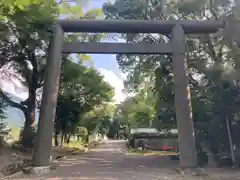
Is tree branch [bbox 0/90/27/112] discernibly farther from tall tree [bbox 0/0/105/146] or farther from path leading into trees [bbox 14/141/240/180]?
path leading into trees [bbox 14/141/240/180]

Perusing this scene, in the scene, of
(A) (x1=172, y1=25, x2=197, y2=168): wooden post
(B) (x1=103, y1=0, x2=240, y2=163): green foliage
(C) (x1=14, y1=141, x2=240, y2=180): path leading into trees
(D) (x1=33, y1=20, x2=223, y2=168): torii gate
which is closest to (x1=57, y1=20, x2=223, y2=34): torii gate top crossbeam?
(D) (x1=33, y1=20, x2=223, y2=168): torii gate

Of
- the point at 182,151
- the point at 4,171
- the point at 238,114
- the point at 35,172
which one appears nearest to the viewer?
the point at 35,172

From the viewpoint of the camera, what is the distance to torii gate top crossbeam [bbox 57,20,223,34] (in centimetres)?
979

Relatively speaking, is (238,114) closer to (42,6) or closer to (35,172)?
(35,172)

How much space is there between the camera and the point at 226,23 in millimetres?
9266

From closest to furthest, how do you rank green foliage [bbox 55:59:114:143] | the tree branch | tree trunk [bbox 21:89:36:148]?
the tree branch < tree trunk [bbox 21:89:36:148] < green foliage [bbox 55:59:114:143]

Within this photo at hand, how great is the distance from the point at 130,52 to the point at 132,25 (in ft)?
4.15

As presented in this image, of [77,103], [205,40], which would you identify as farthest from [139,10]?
[77,103]

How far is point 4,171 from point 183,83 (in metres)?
7.72

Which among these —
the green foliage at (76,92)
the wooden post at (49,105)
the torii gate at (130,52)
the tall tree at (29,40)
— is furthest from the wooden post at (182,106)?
the green foliage at (76,92)

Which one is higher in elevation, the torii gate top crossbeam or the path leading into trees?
the torii gate top crossbeam

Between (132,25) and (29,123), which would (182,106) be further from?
(29,123)

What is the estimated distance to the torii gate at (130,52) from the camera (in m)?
8.39

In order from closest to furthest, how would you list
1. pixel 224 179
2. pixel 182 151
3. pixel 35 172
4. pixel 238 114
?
pixel 224 179, pixel 35 172, pixel 182 151, pixel 238 114
